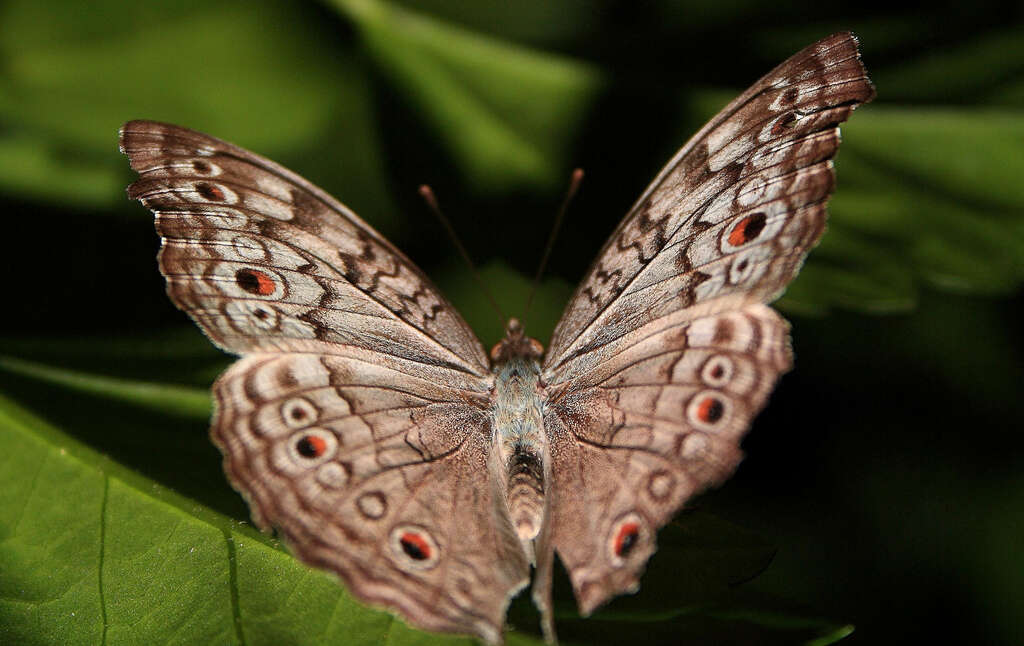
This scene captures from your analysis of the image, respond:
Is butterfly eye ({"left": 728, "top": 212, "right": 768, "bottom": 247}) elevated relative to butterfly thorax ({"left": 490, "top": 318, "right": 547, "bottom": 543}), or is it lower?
elevated

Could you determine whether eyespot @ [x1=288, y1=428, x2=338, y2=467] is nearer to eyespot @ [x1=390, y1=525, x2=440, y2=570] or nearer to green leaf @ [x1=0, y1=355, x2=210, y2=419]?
eyespot @ [x1=390, y1=525, x2=440, y2=570]

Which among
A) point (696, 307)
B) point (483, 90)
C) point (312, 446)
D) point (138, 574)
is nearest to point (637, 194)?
point (483, 90)

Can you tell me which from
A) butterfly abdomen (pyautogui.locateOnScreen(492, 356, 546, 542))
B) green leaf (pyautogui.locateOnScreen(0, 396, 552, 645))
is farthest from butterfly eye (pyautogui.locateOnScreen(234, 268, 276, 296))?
butterfly abdomen (pyautogui.locateOnScreen(492, 356, 546, 542))

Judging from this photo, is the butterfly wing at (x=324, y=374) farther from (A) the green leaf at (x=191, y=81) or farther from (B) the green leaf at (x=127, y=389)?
(A) the green leaf at (x=191, y=81)

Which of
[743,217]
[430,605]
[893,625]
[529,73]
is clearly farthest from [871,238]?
[430,605]

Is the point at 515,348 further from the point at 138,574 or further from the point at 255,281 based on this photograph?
the point at 138,574

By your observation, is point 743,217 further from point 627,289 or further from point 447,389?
point 447,389

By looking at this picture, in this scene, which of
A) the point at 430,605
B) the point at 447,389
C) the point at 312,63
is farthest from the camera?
the point at 312,63
